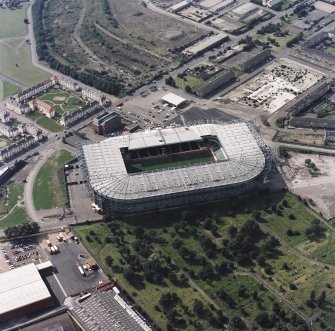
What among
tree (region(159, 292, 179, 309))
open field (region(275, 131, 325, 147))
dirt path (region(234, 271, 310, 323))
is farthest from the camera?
open field (region(275, 131, 325, 147))

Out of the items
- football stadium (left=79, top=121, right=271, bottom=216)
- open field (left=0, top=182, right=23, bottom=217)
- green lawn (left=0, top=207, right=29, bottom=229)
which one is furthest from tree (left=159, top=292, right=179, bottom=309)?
open field (left=0, top=182, right=23, bottom=217)

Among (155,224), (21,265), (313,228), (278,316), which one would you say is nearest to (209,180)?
(155,224)

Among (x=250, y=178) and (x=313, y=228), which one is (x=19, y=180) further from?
(x=313, y=228)

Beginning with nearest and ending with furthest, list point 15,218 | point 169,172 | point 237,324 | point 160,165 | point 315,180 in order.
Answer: point 237,324 < point 15,218 < point 169,172 < point 315,180 < point 160,165

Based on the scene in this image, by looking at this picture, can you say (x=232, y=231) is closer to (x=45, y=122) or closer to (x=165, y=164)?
(x=165, y=164)

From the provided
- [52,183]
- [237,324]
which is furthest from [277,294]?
[52,183]

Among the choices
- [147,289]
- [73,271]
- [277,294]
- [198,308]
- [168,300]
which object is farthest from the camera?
[73,271]

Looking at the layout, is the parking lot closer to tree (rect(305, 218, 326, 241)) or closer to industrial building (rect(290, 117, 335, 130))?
tree (rect(305, 218, 326, 241))
